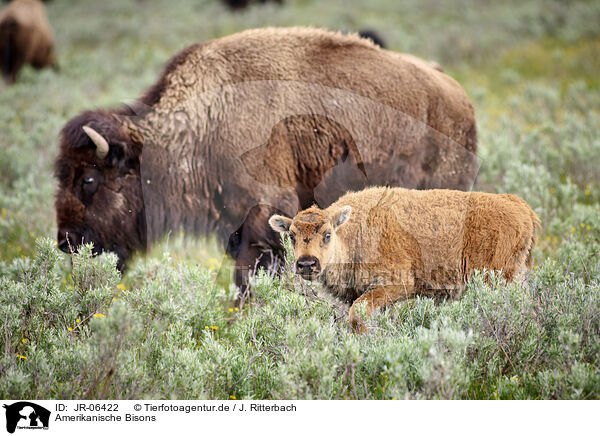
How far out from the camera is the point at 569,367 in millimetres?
3213

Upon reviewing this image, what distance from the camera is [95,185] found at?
15.5 feet

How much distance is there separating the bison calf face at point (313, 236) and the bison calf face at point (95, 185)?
176cm

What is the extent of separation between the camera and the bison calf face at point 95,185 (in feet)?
15.1

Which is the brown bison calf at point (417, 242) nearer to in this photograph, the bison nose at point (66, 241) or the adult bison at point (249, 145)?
the adult bison at point (249, 145)

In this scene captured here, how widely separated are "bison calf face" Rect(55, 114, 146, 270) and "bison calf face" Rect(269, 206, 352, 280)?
1756mm

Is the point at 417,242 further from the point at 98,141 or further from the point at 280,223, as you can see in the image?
the point at 98,141

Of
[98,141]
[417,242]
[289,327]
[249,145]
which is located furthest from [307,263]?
[98,141]

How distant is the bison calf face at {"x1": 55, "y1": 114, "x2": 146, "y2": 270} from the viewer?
4.62 meters

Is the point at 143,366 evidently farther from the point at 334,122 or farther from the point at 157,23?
the point at 157,23

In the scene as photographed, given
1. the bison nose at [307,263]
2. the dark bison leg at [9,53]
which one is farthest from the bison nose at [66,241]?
the dark bison leg at [9,53]

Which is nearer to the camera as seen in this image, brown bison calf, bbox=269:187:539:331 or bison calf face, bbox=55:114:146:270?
brown bison calf, bbox=269:187:539:331

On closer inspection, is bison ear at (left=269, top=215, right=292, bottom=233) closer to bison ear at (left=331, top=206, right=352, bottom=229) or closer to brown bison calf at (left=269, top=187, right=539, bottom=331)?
brown bison calf at (left=269, top=187, right=539, bottom=331)

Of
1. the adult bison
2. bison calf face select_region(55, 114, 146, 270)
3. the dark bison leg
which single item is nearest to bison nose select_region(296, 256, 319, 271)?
the adult bison
